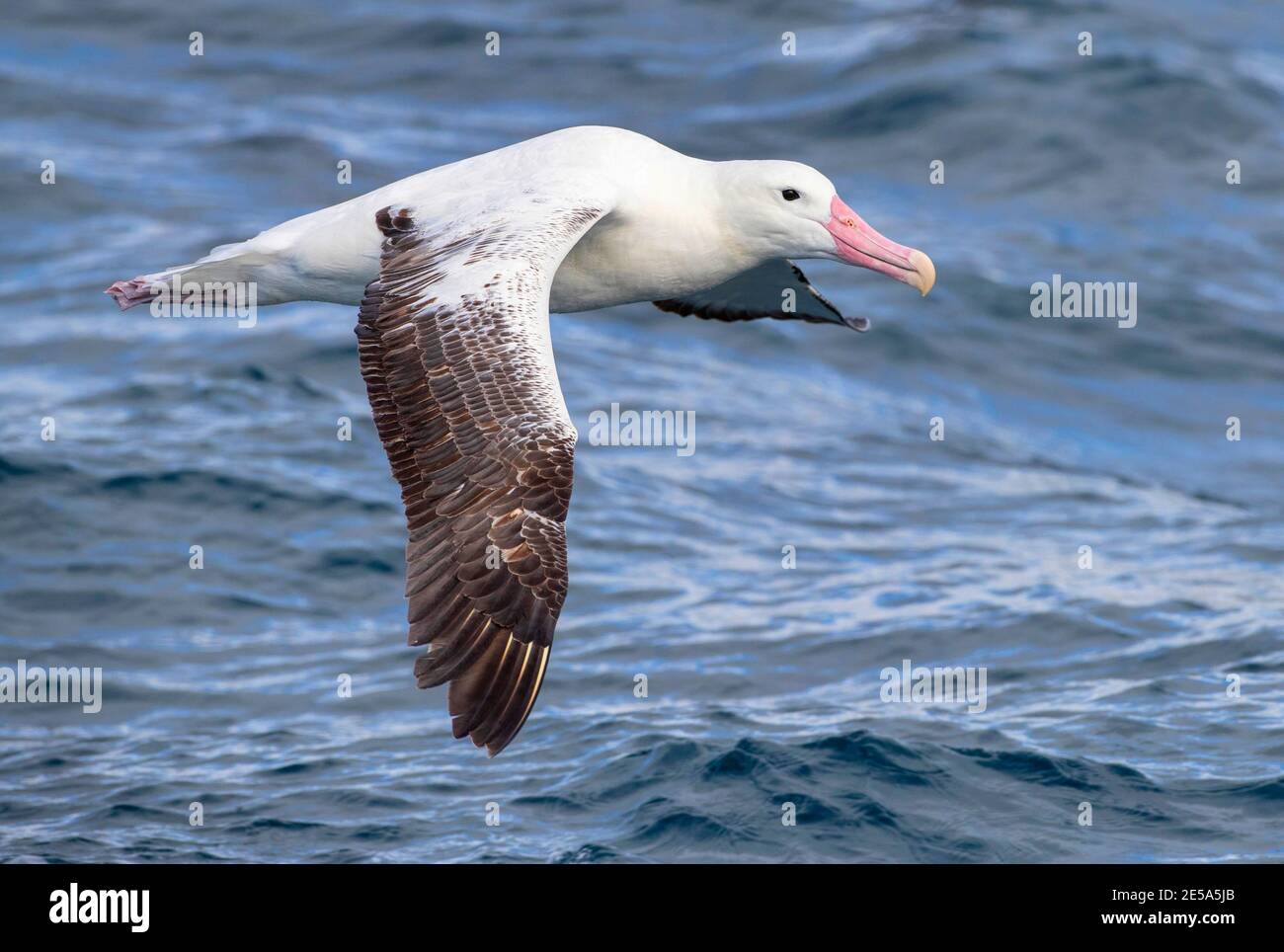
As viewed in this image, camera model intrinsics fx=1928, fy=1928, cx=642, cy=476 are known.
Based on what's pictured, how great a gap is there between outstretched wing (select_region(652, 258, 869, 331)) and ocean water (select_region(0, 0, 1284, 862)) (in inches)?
115

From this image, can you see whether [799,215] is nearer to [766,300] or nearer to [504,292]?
[766,300]

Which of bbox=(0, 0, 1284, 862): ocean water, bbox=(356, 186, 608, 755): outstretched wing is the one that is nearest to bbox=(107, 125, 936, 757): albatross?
bbox=(356, 186, 608, 755): outstretched wing

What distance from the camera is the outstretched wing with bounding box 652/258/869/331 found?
39.5 ft

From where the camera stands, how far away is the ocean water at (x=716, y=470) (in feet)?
41.3

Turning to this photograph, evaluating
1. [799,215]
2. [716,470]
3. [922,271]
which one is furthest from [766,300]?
[716,470]

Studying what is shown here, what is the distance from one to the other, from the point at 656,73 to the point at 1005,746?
15.5m

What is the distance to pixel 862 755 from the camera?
1280 centimetres

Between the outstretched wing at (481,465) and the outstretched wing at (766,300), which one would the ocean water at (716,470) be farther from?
the outstretched wing at (481,465)

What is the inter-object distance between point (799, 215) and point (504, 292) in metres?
2.29

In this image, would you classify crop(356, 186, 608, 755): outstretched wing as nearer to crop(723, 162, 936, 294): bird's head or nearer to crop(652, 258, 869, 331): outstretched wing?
crop(723, 162, 936, 294): bird's head

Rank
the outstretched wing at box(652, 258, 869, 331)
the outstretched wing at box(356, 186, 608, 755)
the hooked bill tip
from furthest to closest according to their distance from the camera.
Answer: the outstretched wing at box(652, 258, 869, 331) → the hooked bill tip → the outstretched wing at box(356, 186, 608, 755)

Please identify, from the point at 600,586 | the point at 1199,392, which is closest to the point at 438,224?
the point at 600,586

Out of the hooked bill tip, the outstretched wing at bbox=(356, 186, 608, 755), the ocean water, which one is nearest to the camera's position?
the outstretched wing at bbox=(356, 186, 608, 755)

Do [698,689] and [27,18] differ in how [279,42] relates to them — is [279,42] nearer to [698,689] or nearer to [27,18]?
[27,18]
